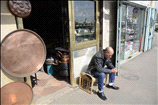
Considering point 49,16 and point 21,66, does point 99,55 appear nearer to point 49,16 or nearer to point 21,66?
point 21,66

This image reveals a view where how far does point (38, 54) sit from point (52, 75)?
2.10 m

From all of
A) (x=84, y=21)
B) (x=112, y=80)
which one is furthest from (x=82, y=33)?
(x=112, y=80)

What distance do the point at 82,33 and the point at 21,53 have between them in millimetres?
1933

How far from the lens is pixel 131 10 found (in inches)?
218

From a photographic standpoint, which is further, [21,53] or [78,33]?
[78,33]

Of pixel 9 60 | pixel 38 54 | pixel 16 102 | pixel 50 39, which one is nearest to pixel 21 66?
pixel 9 60

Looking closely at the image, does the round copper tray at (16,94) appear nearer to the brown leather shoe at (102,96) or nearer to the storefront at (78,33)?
the storefront at (78,33)

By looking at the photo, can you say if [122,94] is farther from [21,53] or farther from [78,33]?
[21,53]

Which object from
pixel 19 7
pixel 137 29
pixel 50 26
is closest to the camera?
pixel 19 7

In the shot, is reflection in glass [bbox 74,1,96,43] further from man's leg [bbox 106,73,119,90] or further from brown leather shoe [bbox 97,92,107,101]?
brown leather shoe [bbox 97,92,107,101]

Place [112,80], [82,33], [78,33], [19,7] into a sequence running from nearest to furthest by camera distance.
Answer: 1. [19,7]
2. [112,80]
3. [78,33]
4. [82,33]

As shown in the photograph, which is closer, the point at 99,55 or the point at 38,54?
the point at 38,54

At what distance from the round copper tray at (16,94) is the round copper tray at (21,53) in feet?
0.75

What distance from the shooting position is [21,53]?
6.18ft
